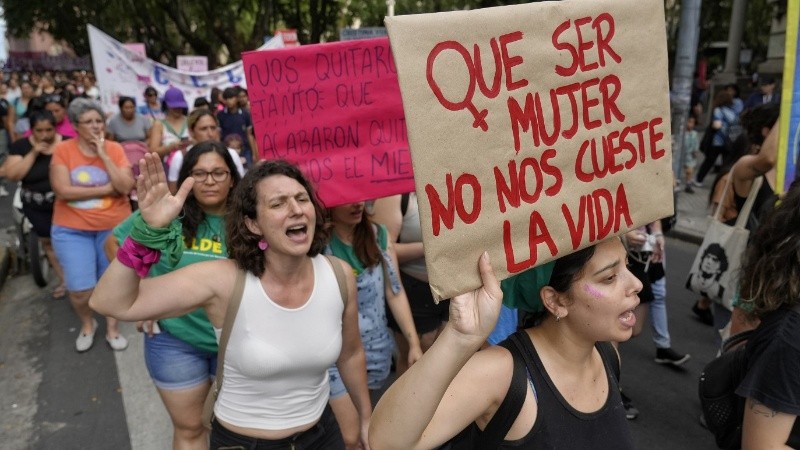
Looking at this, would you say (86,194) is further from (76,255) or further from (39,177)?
(39,177)

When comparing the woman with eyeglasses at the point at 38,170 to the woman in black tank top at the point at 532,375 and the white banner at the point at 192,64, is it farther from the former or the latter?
the white banner at the point at 192,64

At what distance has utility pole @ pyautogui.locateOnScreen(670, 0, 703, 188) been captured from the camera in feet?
29.7

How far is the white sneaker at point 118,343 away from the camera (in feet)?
16.6

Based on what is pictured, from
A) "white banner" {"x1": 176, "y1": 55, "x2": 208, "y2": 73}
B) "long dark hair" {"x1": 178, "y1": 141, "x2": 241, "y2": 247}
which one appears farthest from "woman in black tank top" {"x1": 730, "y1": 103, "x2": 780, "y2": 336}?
"white banner" {"x1": 176, "y1": 55, "x2": 208, "y2": 73}

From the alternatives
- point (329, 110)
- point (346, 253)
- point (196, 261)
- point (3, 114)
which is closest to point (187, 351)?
point (196, 261)

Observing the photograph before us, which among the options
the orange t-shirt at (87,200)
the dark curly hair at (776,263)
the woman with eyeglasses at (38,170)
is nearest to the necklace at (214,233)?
the dark curly hair at (776,263)

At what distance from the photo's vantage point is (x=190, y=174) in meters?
3.10

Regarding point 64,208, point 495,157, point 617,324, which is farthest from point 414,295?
point 64,208

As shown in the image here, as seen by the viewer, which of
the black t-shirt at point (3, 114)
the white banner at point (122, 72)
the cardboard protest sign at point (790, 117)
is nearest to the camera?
the cardboard protest sign at point (790, 117)

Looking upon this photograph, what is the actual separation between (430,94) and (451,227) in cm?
28

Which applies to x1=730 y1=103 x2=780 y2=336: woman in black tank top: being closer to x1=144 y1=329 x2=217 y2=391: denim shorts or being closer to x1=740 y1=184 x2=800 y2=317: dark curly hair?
x1=740 y1=184 x2=800 y2=317: dark curly hair

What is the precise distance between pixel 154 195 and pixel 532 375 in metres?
1.23

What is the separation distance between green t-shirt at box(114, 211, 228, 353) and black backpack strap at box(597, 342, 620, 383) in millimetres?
1497

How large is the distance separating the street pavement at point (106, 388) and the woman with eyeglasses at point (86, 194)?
0.35 meters
